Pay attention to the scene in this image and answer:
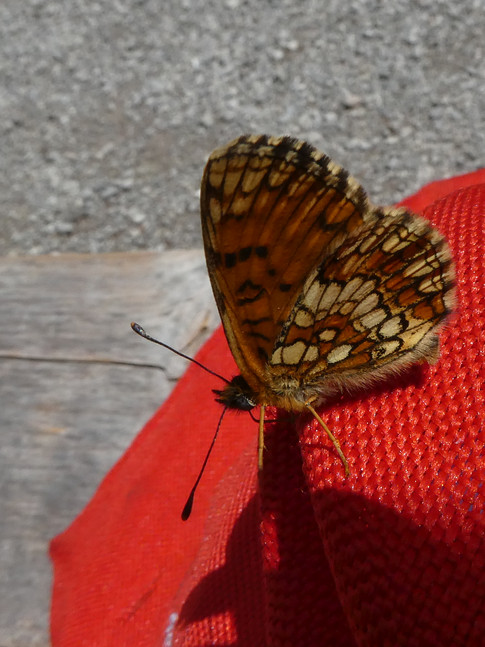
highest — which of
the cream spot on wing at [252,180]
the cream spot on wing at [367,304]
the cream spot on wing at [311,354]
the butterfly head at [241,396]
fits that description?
the cream spot on wing at [252,180]

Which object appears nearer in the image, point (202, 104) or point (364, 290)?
point (364, 290)

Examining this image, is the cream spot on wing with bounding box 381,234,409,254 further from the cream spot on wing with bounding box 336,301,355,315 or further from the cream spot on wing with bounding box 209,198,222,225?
the cream spot on wing with bounding box 209,198,222,225

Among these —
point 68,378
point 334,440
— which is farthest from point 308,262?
point 68,378

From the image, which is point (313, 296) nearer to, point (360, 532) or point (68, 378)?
point (360, 532)

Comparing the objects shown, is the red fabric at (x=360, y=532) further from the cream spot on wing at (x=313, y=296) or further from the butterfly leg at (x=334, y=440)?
the cream spot on wing at (x=313, y=296)

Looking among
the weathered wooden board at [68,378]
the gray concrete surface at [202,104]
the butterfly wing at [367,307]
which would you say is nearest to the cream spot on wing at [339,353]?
the butterfly wing at [367,307]

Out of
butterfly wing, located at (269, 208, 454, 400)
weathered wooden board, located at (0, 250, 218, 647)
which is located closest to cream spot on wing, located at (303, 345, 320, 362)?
butterfly wing, located at (269, 208, 454, 400)

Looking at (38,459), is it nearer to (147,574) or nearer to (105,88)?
(147,574)
